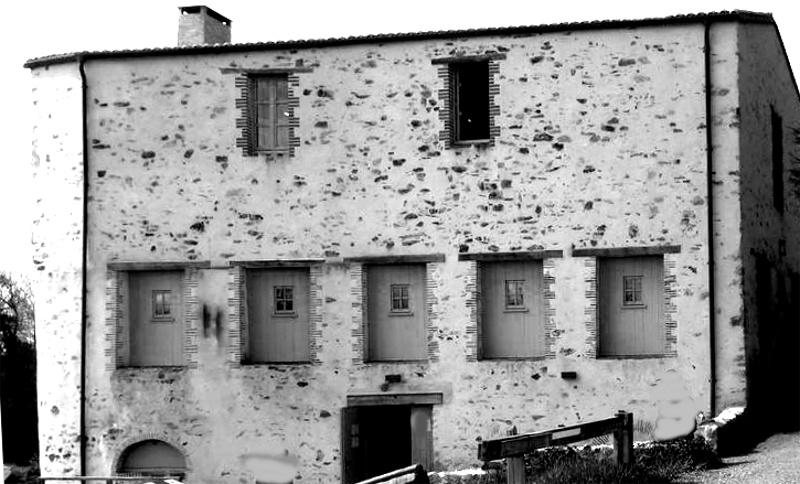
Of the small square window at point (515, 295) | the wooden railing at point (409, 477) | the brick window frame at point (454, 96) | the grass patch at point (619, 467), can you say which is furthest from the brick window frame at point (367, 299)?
the wooden railing at point (409, 477)

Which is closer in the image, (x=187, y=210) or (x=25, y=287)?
(x=187, y=210)

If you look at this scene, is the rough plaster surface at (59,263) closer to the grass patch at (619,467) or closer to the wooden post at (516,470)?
the grass patch at (619,467)

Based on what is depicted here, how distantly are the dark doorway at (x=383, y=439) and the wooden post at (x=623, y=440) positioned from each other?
599 cm

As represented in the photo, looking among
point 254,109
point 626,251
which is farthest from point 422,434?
point 254,109

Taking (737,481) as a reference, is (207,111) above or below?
above

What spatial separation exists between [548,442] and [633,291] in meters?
7.46

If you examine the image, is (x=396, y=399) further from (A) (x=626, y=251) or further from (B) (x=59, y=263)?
(B) (x=59, y=263)

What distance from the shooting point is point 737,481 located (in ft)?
51.9

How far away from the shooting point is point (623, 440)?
1641cm

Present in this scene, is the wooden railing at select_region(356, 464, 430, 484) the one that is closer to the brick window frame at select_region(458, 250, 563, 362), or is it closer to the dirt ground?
the dirt ground

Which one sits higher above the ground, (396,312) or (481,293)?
(481,293)

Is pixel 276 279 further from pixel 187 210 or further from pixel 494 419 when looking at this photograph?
pixel 494 419

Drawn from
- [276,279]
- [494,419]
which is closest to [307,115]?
[276,279]

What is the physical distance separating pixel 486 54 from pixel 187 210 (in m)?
5.28
